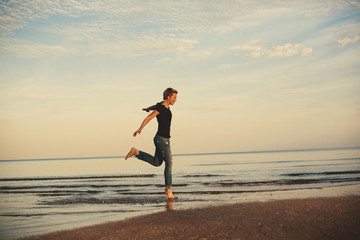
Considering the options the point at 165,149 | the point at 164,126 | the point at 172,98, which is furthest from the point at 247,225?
the point at 172,98

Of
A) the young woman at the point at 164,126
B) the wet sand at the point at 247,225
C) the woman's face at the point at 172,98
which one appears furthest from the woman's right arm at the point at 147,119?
the wet sand at the point at 247,225

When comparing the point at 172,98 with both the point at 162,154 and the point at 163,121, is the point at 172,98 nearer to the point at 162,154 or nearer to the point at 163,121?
the point at 163,121

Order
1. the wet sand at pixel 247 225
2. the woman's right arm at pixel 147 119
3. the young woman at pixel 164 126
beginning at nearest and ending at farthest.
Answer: the wet sand at pixel 247 225 → the woman's right arm at pixel 147 119 → the young woman at pixel 164 126

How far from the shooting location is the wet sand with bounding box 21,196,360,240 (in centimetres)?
442

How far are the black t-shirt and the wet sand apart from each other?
2793 mm

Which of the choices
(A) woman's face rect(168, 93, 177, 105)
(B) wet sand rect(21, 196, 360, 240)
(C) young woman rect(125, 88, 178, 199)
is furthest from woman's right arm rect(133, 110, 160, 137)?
(B) wet sand rect(21, 196, 360, 240)

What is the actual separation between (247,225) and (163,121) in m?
4.21

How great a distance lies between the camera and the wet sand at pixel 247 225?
4418 millimetres

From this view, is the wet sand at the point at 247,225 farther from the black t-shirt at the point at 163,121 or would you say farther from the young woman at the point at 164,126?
the black t-shirt at the point at 163,121

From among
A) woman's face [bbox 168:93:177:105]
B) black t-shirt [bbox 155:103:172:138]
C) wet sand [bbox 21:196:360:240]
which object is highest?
woman's face [bbox 168:93:177:105]

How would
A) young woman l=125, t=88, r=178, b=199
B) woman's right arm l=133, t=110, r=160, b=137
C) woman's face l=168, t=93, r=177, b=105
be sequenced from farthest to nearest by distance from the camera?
woman's face l=168, t=93, r=177, b=105, young woman l=125, t=88, r=178, b=199, woman's right arm l=133, t=110, r=160, b=137

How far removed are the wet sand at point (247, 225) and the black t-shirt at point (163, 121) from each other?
9.16 feet

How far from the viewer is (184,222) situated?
17.4ft

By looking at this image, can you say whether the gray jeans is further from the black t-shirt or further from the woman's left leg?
→ the black t-shirt
